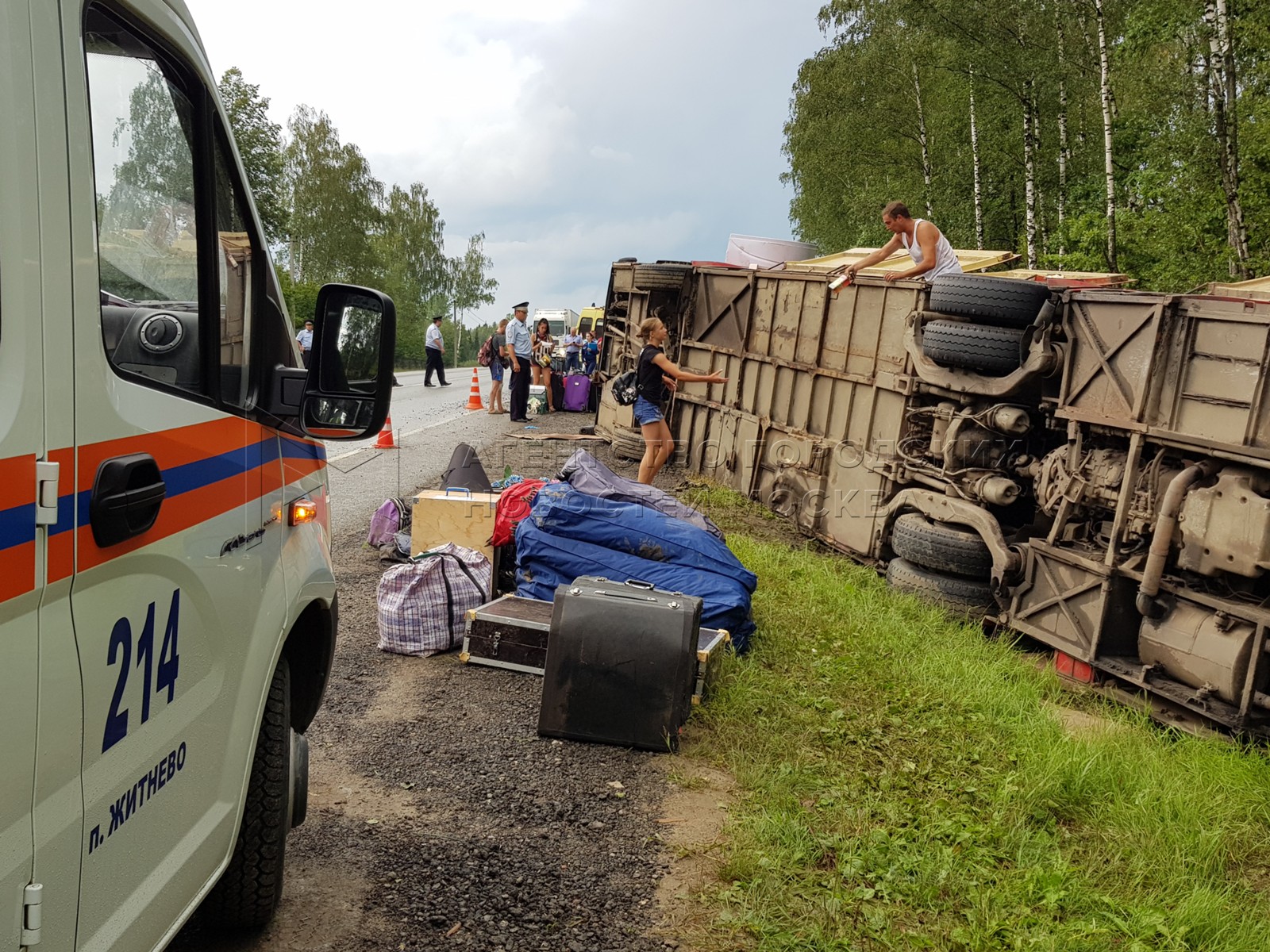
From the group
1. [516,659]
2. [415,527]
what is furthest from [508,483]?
[516,659]

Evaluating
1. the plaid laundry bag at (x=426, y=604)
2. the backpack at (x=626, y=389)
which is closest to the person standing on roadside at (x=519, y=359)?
the backpack at (x=626, y=389)

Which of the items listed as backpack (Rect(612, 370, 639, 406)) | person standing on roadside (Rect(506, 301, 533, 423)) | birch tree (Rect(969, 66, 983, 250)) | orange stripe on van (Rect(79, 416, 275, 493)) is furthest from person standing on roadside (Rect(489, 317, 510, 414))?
orange stripe on van (Rect(79, 416, 275, 493))

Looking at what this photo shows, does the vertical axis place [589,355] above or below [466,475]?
below

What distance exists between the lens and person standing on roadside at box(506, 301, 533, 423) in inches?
733

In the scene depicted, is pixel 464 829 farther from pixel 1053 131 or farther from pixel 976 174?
pixel 1053 131

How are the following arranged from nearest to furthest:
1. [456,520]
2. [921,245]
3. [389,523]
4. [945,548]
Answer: [456,520], [389,523], [945,548], [921,245]

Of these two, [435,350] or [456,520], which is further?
[435,350]

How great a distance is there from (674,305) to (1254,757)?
1025 cm

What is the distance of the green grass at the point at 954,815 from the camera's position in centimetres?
366

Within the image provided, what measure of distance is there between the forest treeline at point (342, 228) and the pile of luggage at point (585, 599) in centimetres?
1906

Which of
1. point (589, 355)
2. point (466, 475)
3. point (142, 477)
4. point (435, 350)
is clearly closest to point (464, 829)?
point (142, 477)

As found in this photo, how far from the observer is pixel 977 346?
27.4ft

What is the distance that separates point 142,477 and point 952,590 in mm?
7484

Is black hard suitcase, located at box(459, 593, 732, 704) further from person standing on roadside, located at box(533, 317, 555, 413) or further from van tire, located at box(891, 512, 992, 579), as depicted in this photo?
person standing on roadside, located at box(533, 317, 555, 413)
